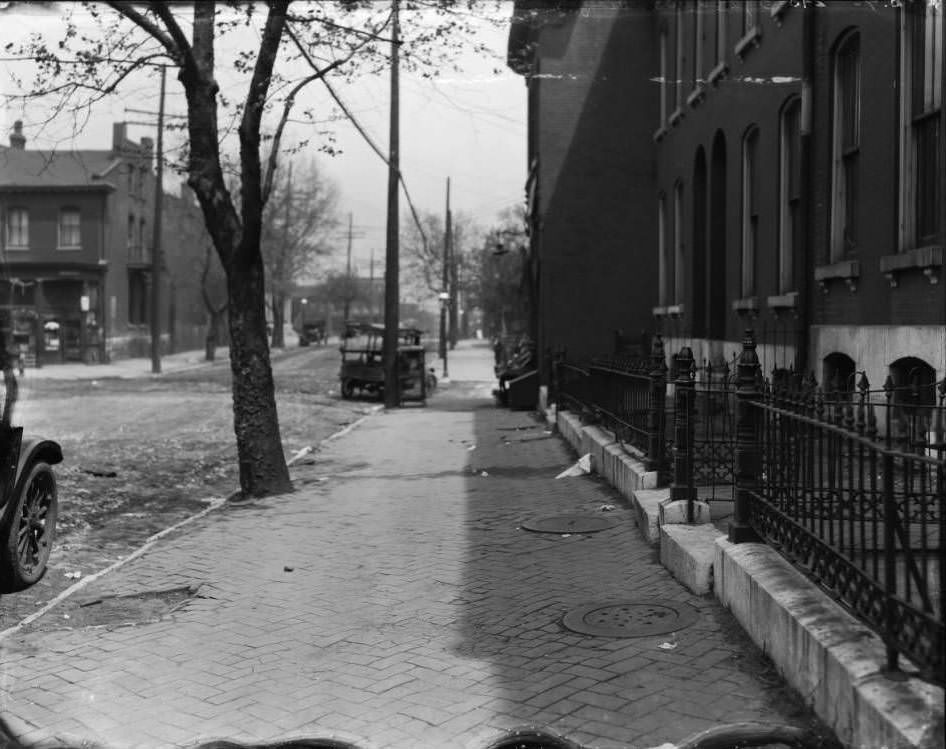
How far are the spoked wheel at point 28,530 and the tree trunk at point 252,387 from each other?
12.8 feet

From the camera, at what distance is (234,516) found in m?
10.2

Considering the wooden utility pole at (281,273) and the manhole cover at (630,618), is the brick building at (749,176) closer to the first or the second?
the manhole cover at (630,618)

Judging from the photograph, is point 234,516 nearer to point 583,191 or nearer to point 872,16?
point 872,16

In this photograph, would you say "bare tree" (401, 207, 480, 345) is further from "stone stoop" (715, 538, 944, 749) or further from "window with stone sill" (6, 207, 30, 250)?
"stone stoop" (715, 538, 944, 749)

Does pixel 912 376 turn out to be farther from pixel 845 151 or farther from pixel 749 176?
pixel 749 176

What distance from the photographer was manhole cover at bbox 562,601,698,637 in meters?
5.73

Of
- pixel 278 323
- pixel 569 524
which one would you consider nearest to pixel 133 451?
pixel 569 524

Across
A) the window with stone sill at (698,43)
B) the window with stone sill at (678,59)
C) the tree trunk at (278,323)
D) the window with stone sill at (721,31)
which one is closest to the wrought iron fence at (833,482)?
A: the window with stone sill at (721,31)

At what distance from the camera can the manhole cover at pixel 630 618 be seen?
18.8ft

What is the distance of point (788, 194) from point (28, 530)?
395 inches

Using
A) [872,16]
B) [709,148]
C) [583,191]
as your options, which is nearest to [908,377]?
[872,16]

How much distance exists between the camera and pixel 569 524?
895cm

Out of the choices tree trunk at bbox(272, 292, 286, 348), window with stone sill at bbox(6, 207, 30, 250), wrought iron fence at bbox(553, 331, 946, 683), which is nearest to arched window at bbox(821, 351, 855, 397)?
wrought iron fence at bbox(553, 331, 946, 683)

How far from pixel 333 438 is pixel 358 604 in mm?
11315
